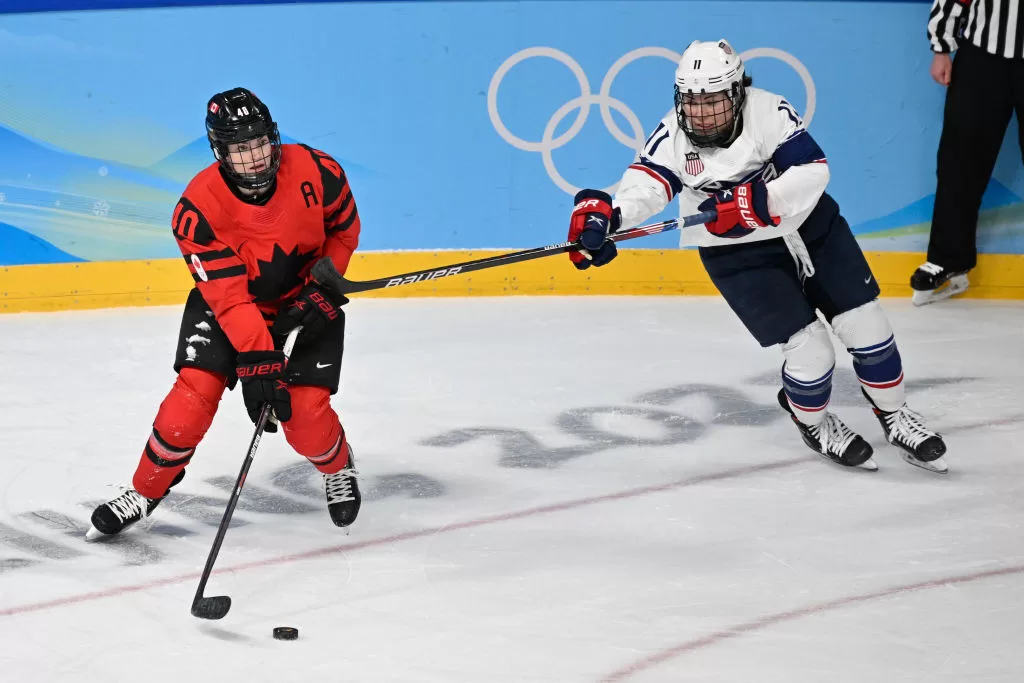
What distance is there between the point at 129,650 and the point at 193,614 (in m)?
0.15

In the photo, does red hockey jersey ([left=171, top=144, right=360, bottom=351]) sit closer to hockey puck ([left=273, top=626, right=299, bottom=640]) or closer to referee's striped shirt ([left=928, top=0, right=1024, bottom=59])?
hockey puck ([left=273, top=626, right=299, bottom=640])

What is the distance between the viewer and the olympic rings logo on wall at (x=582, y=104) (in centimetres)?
518

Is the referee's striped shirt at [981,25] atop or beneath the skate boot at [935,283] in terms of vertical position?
atop

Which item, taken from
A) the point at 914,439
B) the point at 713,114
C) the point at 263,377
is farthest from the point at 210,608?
the point at 914,439

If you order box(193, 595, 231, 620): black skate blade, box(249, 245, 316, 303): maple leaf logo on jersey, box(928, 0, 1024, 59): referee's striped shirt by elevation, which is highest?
box(928, 0, 1024, 59): referee's striped shirt

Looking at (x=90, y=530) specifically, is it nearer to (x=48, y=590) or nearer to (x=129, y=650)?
(x=48, y=590)

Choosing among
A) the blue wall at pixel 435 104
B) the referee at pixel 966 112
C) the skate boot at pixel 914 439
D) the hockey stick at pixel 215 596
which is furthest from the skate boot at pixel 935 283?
the hockey stick at pixel 215 596

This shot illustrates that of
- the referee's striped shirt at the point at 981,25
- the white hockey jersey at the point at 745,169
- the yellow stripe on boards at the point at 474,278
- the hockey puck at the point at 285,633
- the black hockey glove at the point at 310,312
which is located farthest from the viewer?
the yellow stripe on boards at the point at 474,278

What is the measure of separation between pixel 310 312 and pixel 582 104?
259 centimetres

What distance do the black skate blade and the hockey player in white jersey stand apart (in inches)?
50.3

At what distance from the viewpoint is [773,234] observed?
332 cm

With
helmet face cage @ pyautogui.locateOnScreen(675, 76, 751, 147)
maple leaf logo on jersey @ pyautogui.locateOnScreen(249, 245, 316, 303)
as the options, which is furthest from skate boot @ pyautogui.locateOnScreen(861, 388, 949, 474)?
maple leaf logo on jersey @ pyautogui.locateOnScreen(249, 245, 316, 303)

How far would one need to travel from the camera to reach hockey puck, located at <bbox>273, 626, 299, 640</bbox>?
2500mm

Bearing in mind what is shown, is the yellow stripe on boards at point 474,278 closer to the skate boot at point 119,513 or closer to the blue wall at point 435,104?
the blue wall at point 435,104
